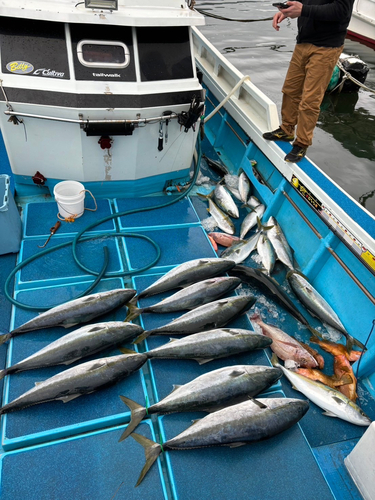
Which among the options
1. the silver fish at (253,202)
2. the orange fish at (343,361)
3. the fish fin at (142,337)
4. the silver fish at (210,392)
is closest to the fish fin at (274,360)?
the silver fish at (210,392)

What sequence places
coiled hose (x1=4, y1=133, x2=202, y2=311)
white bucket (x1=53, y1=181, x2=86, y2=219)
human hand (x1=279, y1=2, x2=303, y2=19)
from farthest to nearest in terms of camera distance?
1. white bucket (x1=53, y1=181, x2=86, y2=219)
2. human hand (x1=279, y1=2, x2=303, y2=19)
3. coiled hose (x1=4, y1=133, x2=202, y2=311)

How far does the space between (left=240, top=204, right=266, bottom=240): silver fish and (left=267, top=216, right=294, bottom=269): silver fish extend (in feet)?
0.74

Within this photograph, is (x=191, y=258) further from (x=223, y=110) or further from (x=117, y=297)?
(x=223, y=110)

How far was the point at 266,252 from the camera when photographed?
4.23 meters

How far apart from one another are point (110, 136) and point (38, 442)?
3.12 metres

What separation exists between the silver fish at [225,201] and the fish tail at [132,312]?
2.19 m

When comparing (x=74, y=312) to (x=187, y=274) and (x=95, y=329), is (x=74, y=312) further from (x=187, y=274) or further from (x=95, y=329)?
(x=187, y=274)

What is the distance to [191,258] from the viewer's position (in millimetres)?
3936

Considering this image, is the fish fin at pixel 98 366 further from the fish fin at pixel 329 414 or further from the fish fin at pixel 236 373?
the fish fin at pixel 329 414

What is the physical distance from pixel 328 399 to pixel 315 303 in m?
1.04

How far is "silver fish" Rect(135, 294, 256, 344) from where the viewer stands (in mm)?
3080

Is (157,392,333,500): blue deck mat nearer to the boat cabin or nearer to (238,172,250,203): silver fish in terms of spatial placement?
the boat cabin

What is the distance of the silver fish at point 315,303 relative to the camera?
352cm

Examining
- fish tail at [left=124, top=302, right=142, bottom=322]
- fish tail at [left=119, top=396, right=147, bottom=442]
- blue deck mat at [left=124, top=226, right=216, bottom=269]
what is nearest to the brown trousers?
blue deck mat at [left=124, top=226, right=216, bottom=269]
